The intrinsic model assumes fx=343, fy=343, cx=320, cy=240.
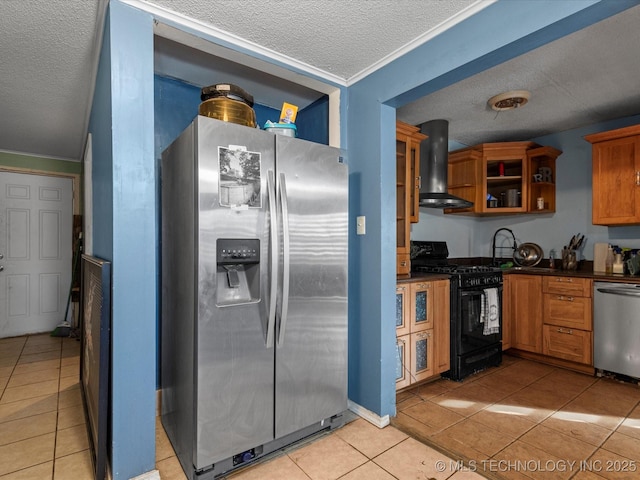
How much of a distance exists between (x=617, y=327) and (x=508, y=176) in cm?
185

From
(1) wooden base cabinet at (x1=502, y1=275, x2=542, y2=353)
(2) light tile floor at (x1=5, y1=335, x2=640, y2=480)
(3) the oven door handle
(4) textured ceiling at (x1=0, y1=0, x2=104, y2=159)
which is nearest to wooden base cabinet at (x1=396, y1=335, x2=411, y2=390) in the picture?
(2) light tile floor at (x1=5, y1=335, x2=640, y2=480)

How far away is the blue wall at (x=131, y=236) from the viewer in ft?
5.28

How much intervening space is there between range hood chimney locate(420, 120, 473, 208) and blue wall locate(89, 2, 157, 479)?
2580 mm

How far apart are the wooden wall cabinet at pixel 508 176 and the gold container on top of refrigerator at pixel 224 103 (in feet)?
9.40

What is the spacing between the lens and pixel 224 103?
1965mm

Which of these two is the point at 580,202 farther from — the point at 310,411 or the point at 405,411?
the point at 310,411

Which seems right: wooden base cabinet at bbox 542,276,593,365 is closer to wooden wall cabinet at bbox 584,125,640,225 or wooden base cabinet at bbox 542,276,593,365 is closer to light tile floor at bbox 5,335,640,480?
light tile floor at bbox 5,335,640,480

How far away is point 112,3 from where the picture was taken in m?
1.62

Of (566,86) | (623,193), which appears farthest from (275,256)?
(623,193)

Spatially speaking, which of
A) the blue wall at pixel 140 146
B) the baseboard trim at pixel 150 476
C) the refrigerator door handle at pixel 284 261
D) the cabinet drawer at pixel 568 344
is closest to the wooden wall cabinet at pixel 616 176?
the cabinet drawer at pixel 568 344

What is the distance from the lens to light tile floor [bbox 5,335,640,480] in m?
1.80

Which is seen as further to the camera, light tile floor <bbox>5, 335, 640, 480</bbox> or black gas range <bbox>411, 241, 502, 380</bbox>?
black gas range <bbox>411, 241, 502, 380</bbox>

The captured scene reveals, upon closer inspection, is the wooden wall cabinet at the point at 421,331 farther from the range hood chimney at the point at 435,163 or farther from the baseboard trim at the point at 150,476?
the baseboard trim at the point at 150,476

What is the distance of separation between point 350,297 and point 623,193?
2806 mm
